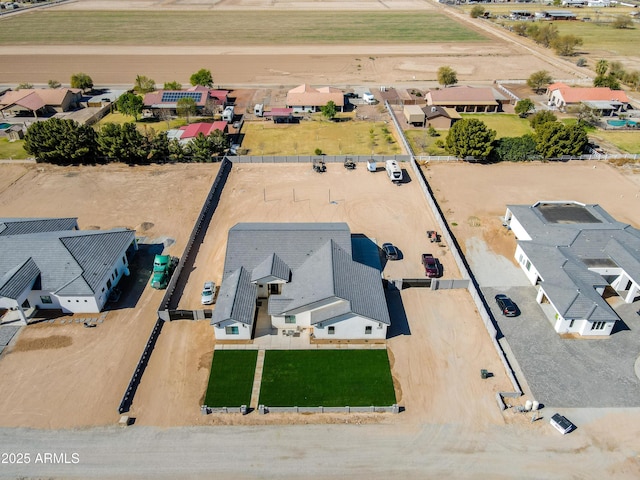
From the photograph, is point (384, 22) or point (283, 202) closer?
point (283, 202)

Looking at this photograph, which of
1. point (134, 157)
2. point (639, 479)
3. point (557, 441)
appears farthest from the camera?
point (134, 157)

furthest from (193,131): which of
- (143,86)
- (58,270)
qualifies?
(58,270)

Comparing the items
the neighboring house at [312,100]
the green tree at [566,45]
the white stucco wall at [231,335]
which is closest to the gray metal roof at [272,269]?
the white stucco wall at [231,335]

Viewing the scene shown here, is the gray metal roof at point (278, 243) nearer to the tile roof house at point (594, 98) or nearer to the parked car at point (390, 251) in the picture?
the parked car at point (390, 251)

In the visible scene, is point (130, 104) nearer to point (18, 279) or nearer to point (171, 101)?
point (171, 101)

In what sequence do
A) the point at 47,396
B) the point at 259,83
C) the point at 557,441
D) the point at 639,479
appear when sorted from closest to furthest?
1. the point at 639,479
2. the point at 557,441
3. the point at 47,396
4. the point at 259,83

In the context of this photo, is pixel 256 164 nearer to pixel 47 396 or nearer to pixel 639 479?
pixel 47 396

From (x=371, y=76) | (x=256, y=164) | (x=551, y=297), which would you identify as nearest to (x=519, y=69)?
(x=371, y=76)
